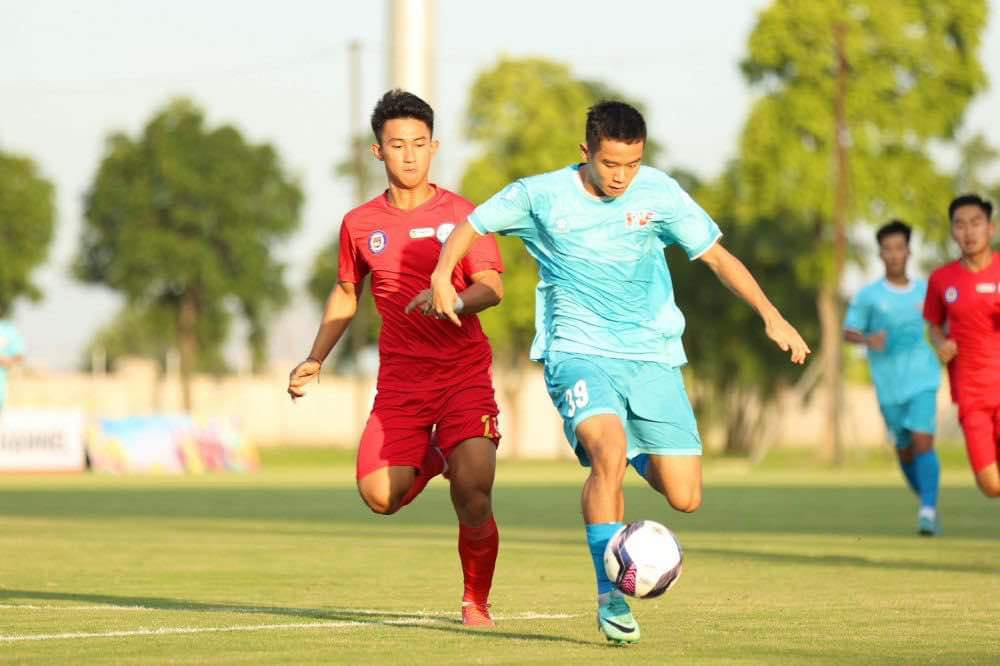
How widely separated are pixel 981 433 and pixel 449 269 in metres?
6.69

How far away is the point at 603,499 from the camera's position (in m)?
8.88

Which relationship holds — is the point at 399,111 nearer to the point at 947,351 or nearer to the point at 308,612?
the point at 308,612

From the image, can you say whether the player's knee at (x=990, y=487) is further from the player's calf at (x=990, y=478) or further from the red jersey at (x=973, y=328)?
the red jersey at (x=973, y=328)

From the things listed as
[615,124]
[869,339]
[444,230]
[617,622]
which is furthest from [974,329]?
[617,622]

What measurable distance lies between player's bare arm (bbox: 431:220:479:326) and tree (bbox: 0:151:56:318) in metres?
91.6

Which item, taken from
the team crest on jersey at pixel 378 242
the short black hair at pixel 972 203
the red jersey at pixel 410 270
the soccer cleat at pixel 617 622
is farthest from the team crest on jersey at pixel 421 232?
the short black hair at pixel 972 203

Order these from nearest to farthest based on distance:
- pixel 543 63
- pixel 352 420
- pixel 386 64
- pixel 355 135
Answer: pixel 386 64, pixel 355 135, pixel 543 63, pixel 352 420

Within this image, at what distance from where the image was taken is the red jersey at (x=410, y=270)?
9992 mm

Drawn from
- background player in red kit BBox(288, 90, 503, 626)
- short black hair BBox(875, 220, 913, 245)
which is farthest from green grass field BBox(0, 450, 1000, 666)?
short black hair BBox(875, 220, 913, 245)

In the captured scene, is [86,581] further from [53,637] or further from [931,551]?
[931,551]

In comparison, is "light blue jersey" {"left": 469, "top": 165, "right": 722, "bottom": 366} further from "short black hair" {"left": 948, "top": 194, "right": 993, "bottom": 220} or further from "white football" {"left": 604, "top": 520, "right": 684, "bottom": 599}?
"short black hair" {"left": 948, "top": 194, "right": 993, "bottom": 220}

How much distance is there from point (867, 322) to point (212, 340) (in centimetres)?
7919

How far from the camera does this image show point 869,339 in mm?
18422

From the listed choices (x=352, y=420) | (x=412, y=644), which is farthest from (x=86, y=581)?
(x=352, y=420)
